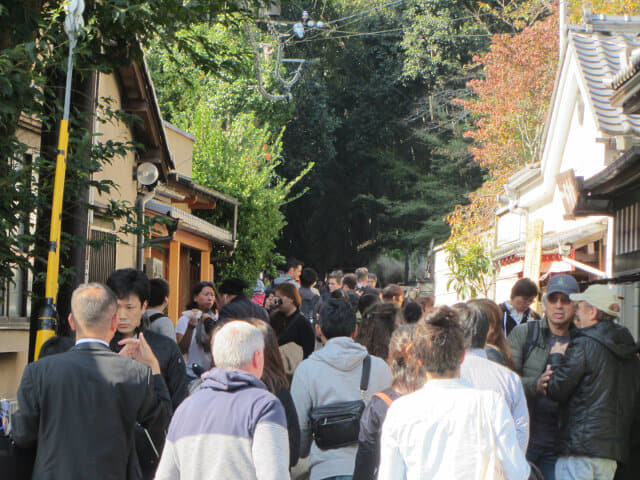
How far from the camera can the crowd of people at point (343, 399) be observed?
3594 mm

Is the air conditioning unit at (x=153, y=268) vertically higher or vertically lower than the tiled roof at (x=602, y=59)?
lower

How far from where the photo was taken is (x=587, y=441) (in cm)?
570

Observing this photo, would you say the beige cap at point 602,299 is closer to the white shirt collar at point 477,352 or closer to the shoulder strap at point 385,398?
the white shirt collar at point 477,352

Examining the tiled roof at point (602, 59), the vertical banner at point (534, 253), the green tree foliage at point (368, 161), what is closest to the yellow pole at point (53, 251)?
the vertical banner at point (534, 253)

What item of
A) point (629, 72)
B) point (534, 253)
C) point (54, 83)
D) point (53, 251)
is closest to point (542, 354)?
point (53, 251)

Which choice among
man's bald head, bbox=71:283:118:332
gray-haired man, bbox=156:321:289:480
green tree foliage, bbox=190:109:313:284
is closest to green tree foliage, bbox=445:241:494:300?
green tree foliage, bbox=190:109:313:284

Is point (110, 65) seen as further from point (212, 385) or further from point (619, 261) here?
point (619, 261)

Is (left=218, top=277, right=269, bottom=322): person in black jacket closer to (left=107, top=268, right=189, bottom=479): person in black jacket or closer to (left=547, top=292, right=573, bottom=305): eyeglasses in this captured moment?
(left=107, top=268, right=189, bottom=479): person in black jacket

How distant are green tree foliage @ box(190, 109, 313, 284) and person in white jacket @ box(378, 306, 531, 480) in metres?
20.1

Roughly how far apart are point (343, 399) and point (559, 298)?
207 cm

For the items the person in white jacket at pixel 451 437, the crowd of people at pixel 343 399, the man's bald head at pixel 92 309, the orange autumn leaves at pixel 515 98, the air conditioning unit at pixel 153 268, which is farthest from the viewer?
the orange autumn leaves at pixel 515 98

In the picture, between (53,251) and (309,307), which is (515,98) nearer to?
(309,307)

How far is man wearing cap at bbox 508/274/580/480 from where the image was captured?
6.01 metres

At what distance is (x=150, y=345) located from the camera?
542 centimetres
